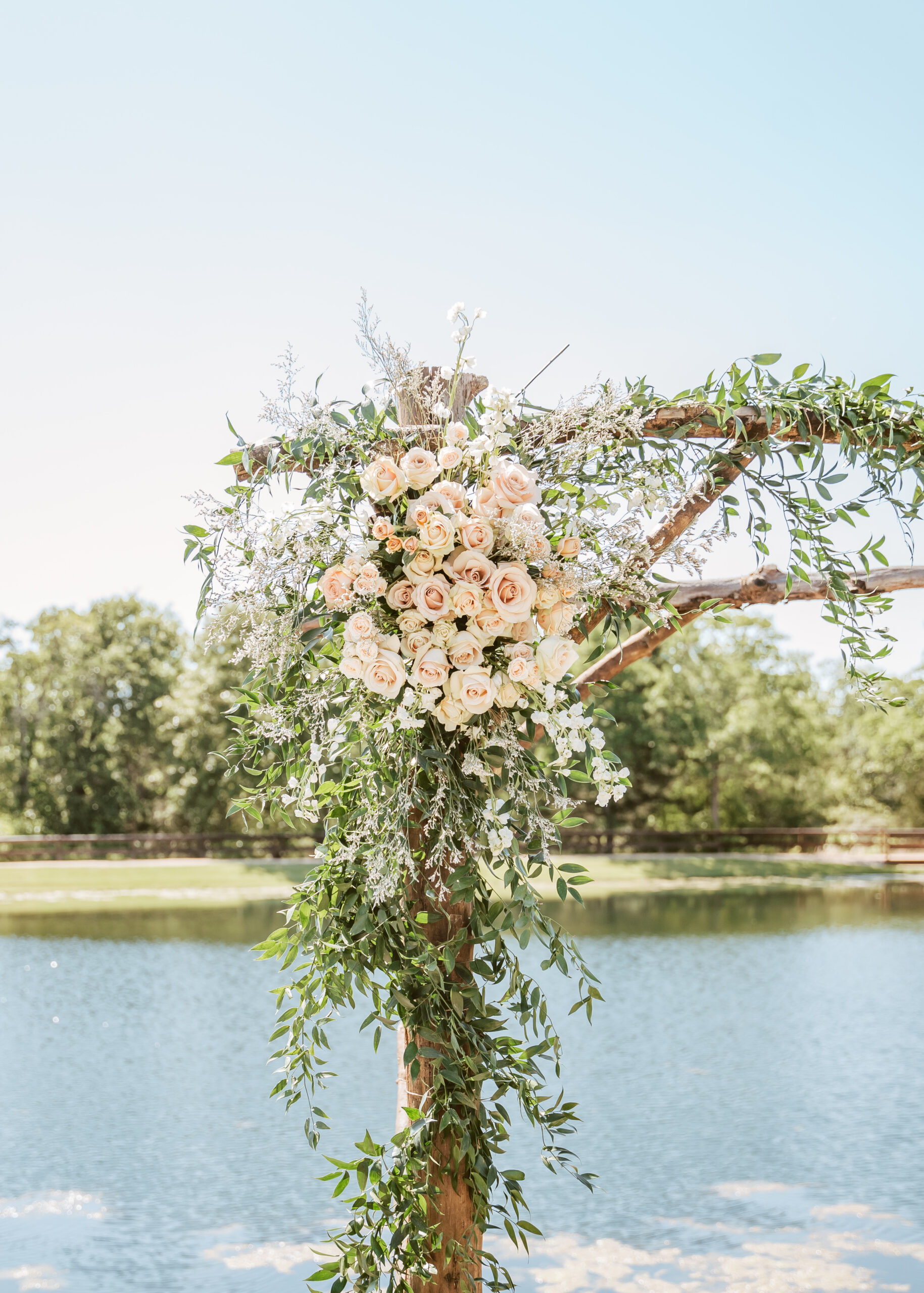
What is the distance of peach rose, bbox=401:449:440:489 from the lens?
230 cm

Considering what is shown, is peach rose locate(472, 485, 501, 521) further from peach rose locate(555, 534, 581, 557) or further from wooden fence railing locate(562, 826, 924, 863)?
wooden fence railing locate(562, 826, 924, 863)

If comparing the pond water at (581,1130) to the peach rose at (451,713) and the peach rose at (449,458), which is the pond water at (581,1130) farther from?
the peach rose at (449,458)

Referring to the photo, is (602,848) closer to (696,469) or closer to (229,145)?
(229,145)

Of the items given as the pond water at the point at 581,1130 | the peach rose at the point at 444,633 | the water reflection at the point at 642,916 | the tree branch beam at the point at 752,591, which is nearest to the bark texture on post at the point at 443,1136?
the peach rose at the point at 444,633

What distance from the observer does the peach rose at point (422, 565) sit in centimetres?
229

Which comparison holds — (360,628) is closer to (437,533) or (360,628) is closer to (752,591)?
(437,533)

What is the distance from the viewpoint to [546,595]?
236 centimetres

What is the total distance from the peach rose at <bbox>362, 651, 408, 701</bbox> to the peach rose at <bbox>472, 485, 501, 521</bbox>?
378 millimetres

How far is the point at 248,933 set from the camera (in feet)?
52.3

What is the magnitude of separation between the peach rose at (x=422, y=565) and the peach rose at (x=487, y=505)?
145 millimetres

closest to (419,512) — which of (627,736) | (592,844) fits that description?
(592,844)

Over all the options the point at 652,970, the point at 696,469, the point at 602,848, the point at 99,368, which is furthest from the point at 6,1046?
the point at 602,848

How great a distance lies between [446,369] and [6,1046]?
9.66m

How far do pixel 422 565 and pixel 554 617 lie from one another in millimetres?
330
